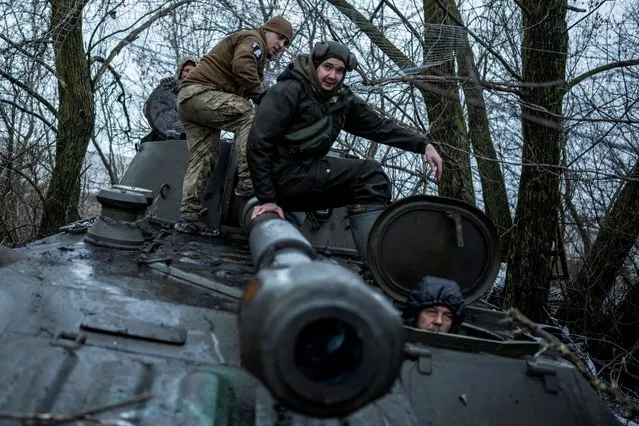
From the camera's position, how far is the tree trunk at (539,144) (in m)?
7.40

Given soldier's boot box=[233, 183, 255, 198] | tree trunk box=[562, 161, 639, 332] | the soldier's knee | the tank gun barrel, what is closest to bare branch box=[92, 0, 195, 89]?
soldier's boot box=[233, 183, 255, 198]

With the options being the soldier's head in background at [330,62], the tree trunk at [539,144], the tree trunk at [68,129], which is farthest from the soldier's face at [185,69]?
the tree trunk at [68,129]

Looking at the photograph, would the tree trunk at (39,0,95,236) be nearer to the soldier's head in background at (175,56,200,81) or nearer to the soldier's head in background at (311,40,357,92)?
the soldier's head in background at (175,56,200,81)

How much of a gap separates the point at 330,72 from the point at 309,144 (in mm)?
426

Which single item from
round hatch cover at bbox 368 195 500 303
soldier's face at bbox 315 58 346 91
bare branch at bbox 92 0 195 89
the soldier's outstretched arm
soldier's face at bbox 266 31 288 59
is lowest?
round hatch cover at bbox 368 195 500 303

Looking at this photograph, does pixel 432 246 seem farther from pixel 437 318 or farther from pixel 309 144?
pixel 309 144

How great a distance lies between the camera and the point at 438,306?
3.64 metres

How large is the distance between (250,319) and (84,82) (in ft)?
30.3

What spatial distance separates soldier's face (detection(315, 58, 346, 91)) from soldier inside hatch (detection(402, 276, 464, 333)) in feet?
4.37

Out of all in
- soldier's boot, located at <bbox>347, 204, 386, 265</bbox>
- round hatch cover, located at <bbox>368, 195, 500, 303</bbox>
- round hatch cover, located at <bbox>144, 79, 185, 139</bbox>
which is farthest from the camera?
round hatch cover, located at <bbox>144, 79, 185, 139</bbox>

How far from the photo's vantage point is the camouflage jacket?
547cm

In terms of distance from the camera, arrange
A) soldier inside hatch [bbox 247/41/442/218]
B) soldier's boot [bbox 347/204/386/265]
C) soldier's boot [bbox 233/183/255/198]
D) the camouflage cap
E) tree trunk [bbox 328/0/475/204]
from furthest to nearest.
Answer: tree trunk [bbox 328/0/475/204] → the camouflage cap → soldier's boot [bbox 233/183/255/198] → soldier's boot [bbox 347/204/386/265] → soldier inside hatch [bbox 247/41/442/218]

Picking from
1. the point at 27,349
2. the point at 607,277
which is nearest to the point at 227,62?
the point at 27,349

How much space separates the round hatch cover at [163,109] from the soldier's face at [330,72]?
273 cm
